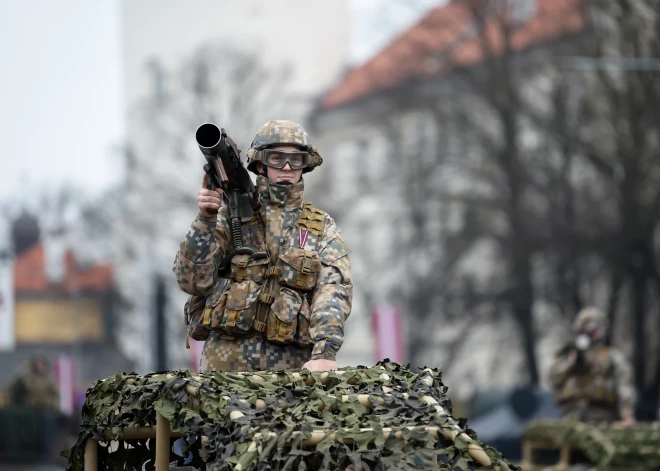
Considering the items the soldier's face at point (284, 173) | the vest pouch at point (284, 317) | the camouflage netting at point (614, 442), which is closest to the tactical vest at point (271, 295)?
the vest pouch at point (284, 317)

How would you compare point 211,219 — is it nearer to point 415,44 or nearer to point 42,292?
point 415,44

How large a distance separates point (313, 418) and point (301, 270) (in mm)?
2084

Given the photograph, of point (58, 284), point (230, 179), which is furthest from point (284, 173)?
point (58, 284)

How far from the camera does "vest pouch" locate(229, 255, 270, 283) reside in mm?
10398

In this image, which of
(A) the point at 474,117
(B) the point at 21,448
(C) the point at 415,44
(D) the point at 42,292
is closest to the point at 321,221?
(B) the point at 21,448

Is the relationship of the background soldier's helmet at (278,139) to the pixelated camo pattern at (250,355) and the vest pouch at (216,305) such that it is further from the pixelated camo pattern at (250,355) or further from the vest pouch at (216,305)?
the pixelated camo pattern at (250,355)

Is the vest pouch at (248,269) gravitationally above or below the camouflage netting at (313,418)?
above

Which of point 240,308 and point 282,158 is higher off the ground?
point 282,158

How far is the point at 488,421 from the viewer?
29031 millimetres

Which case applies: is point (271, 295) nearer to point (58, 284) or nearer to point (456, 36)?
point (456, 36)

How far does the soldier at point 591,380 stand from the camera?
70.4 ft

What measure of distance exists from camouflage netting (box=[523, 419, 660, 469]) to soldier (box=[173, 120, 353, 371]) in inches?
319

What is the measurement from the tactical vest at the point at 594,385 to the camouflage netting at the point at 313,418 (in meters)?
12.5

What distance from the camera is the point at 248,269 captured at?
1041cm
